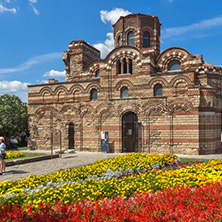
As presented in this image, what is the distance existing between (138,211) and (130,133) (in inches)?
585

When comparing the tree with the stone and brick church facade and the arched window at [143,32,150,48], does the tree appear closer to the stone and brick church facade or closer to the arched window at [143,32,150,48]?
the stone and brick church facade

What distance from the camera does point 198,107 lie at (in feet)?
54.4

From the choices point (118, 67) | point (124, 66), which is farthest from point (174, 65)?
point (118, 67)

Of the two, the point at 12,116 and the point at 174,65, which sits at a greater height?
the point at 174,65

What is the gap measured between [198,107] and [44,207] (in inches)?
573

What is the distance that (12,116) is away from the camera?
2508 centimetres

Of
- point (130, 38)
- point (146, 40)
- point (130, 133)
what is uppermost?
point (130, 38)

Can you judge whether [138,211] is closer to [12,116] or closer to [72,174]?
[72,174]

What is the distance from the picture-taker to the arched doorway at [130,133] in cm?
1919

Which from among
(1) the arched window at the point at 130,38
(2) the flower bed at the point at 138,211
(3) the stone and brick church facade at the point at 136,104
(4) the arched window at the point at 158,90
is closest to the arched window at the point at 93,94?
(3) the stone and brick church facade at the point at 136,104

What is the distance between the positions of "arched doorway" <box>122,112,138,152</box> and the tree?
1326cm

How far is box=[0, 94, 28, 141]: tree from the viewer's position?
2453 cm

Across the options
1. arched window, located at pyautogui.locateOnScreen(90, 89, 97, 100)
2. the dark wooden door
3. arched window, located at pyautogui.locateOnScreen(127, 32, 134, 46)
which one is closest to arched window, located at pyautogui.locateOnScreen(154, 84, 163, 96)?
the dark wooden door

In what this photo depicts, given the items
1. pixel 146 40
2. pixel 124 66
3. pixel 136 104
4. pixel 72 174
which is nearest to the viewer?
pixel 72 174
